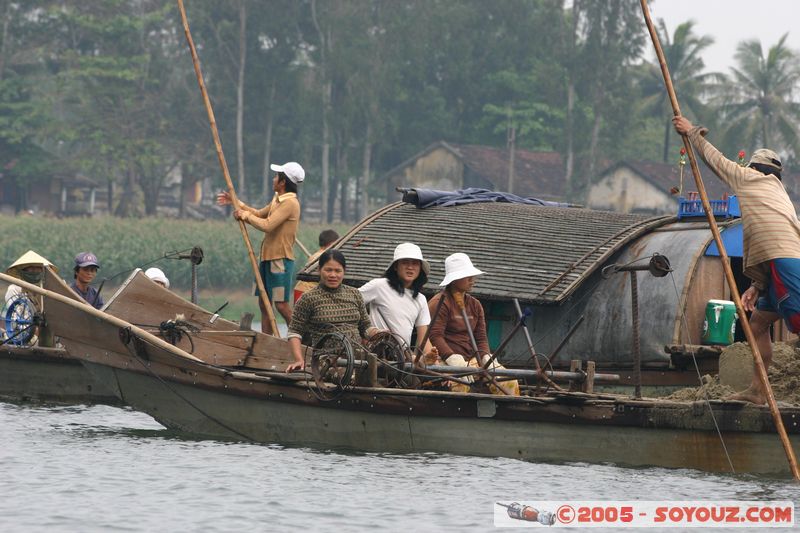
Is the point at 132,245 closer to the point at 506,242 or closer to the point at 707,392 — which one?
the point at 506,242

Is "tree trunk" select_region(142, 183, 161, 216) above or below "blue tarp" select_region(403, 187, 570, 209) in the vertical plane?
above

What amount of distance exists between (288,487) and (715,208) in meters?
5.50

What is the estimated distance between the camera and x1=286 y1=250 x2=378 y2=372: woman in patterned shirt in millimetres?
10852

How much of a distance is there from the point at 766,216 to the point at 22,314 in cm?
756

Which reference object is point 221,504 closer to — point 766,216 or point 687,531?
point 687,531

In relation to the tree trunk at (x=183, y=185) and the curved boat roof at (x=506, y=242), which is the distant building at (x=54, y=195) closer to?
the tree trunk at (x=183, y=185)

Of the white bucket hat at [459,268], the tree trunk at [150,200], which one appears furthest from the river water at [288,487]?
the tree trunk at [150,200]

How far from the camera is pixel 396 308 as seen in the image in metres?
11.1

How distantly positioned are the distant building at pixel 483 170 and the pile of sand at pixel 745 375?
36.1 m

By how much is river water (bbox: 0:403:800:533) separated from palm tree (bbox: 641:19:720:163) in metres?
41.1

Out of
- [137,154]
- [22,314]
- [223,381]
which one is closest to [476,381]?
[223,381]

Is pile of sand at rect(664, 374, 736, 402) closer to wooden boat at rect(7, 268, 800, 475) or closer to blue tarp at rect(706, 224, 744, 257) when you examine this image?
wooden boat at rect(7, 268, 800, 475)

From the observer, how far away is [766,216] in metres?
9.91

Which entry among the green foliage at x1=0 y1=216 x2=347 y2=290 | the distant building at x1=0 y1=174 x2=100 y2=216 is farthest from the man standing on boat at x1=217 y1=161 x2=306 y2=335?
the distant building at x1=0 y1=174 x2=100 y2=216
